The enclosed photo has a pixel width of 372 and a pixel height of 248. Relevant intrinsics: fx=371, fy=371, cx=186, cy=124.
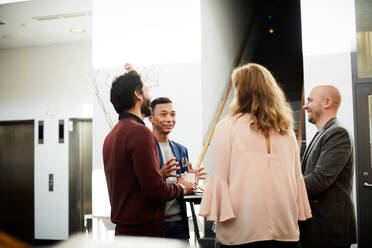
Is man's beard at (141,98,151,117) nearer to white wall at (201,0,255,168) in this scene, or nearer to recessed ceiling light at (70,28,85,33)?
white wall at (201,0,255,168)

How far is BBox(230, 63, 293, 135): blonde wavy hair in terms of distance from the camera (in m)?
1.70

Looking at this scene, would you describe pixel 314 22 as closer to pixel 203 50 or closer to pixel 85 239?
pixel 203 50

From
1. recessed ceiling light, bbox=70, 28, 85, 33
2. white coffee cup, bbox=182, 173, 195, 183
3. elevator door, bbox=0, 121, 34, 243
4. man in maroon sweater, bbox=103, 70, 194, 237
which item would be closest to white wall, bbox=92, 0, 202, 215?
recessed ceiling light, bbox=70, 28, 85, 33

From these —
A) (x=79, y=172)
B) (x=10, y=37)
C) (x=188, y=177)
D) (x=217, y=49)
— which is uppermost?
(x=10, y=37)

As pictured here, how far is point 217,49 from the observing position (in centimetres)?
503

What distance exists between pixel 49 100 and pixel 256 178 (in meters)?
5.54

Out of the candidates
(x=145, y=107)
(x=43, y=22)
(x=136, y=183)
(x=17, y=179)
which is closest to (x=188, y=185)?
(x=136, y=183)

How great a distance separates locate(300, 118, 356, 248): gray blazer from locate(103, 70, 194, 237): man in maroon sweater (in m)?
0.87

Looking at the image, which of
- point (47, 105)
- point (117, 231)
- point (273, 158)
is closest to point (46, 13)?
point (47, 105)

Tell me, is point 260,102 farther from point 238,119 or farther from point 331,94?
point 331,94

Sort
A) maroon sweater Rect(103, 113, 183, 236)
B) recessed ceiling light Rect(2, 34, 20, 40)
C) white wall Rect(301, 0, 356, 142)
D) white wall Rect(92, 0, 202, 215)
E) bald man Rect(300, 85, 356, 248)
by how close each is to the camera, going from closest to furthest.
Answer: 1. maroon sweater Rect(103, 113, 183, 236)
2. bald man Rect(300, 85, 356, 248)
3. white wall Rect(301, 0, 356, 142)
4. white wall Rect(92, 0, 202, 215)
5. recessed ceiling light Rect(2, 34, 20, 40)

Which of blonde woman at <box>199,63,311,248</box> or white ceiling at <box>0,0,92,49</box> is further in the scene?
white ceiling at <box>0,0,92,49</box>

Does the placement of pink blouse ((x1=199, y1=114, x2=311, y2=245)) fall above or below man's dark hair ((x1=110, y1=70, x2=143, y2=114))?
below

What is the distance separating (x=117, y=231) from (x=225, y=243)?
0.58m
